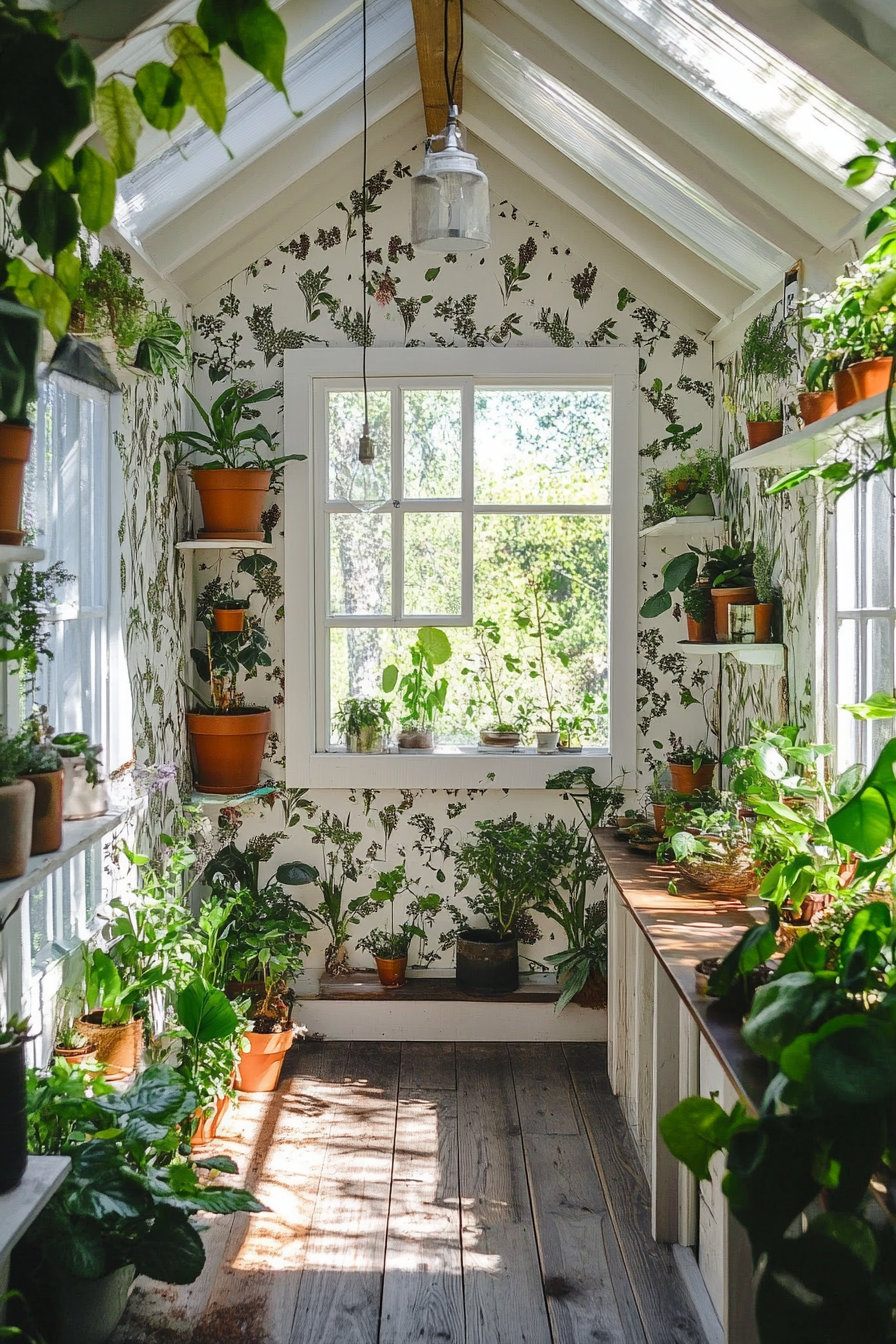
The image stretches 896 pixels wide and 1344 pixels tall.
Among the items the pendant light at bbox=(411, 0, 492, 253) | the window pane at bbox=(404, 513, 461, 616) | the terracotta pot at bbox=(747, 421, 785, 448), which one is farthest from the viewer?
the window pane at bbox=(404, 513, 461, 616)

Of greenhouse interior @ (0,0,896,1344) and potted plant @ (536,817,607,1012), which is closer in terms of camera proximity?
greenhouse interior @ (0,0,896,1344)

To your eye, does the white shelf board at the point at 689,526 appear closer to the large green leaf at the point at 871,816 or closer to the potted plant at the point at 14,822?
the large green leaf at the point at 871,816

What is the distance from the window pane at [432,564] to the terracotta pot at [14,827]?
8.41ft

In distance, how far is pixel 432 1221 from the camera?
3166 millimetres

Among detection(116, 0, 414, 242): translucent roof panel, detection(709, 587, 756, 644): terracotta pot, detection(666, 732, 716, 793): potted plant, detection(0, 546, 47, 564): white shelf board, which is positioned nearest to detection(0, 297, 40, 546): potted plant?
detection(0, 546, 47, 564): white shelf board

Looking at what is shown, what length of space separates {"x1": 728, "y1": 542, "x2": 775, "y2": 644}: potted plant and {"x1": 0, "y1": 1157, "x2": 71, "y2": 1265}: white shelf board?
7.71ft

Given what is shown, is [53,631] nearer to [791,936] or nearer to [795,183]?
[791,936]

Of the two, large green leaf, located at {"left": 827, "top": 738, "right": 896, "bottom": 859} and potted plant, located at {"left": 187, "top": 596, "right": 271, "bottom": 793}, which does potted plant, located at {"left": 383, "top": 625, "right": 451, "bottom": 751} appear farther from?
large green leaf, located at {"left": 827, "top": 738, "right": 896, "bottom": 859}

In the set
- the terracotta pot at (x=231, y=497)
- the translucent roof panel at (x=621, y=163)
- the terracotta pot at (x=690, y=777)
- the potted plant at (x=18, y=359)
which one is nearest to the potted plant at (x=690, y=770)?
the terracotta pot at (x=690, y=777)

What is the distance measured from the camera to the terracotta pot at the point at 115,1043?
3072mm

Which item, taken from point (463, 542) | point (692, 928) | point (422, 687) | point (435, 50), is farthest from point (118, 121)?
point (422, 687)

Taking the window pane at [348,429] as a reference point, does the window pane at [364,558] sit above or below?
below

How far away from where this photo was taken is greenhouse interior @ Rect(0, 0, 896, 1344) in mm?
1917

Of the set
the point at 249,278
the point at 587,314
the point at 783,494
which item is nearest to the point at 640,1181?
the point at 783,494
